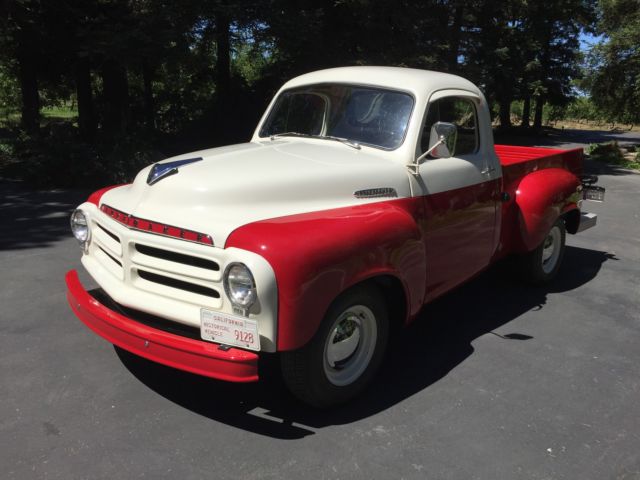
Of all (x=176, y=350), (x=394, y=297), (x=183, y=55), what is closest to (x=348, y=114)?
(x=394, y=297)

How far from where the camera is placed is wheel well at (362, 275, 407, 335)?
342cm

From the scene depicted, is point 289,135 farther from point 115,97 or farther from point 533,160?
point 115,97

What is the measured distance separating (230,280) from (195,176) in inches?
33.3

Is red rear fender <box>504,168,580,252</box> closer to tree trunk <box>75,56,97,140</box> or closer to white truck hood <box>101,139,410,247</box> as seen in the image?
white truck hood <box>101,139,410,247</box>

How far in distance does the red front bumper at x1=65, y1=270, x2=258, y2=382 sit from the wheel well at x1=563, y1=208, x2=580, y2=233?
13.9 ft

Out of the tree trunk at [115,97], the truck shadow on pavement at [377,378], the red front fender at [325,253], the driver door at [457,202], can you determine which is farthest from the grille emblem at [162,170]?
the tree trunk at [115,97]

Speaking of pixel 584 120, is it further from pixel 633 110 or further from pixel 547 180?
pixel 547 180

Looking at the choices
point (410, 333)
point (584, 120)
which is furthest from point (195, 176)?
point (584, 120)

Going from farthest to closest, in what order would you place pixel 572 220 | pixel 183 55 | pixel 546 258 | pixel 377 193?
pixel 183 55 < pixel 572 220 < pixel 546 258 < pixel 377 193

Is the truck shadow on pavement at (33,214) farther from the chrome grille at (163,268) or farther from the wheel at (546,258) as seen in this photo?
the wheel at (546,258)

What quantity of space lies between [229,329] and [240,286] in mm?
220

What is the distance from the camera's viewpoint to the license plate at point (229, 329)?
2695 mm

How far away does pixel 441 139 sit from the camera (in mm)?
3750

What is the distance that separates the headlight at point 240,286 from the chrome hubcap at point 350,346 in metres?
0.59
